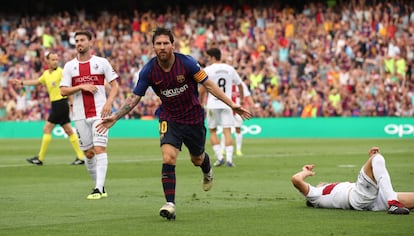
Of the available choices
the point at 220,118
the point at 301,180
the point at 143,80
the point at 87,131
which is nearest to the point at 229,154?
the point at 220,118

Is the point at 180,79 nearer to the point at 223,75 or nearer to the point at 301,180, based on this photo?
the point at 301,180

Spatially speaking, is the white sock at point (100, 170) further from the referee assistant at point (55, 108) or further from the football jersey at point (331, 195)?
the referee assistant at point (55, 108)

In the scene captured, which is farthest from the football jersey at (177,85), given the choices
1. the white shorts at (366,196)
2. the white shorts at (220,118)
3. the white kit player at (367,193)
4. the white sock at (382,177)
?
the white shorts at (220,118)

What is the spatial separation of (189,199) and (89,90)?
7.81 ft

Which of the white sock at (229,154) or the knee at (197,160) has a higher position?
the knee at (197,160)

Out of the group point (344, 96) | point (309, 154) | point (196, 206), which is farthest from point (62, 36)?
point (196, 206)

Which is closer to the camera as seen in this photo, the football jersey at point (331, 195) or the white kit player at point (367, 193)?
the white kit player at point (367, 193)

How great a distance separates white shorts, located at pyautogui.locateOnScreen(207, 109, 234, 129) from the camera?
21.9 m

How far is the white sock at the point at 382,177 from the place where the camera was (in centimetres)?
1056

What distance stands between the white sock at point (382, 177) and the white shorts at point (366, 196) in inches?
4.7

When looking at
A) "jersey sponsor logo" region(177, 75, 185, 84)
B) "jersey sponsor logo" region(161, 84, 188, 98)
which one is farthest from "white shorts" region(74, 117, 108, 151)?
"jersey sponsor logo" region(177, 75, 185, 84)

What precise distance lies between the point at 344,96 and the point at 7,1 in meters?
19.6

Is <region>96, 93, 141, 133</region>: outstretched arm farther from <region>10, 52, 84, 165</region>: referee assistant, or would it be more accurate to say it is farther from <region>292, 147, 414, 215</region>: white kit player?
<region>10, 52, 84, 165</region>: referee assistant

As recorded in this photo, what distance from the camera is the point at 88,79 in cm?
1436
